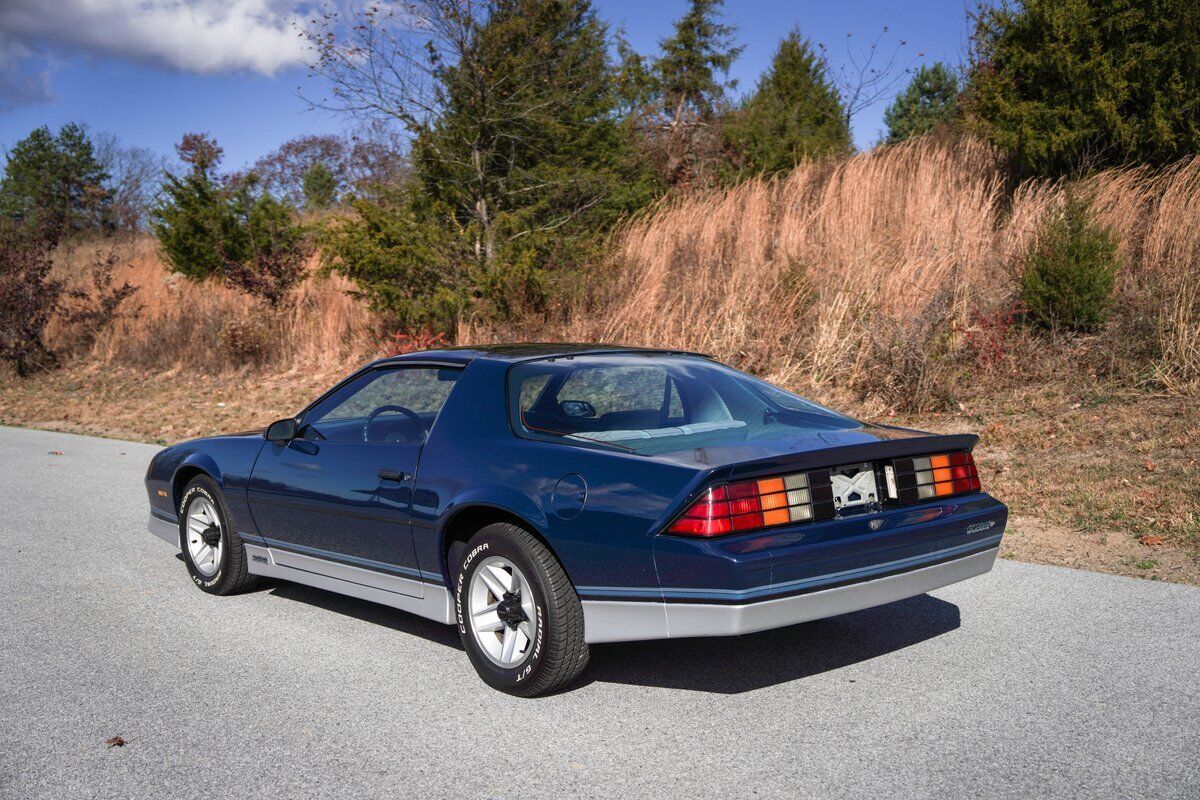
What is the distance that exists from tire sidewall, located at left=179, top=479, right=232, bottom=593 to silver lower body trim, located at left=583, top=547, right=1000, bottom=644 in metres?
2.78

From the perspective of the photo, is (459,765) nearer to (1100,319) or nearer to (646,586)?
(646,586)

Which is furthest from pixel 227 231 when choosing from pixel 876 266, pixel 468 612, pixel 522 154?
pixel 468 612

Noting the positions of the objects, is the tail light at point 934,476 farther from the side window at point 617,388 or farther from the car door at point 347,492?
the car door at point 347,492

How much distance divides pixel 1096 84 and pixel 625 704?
13.1 m

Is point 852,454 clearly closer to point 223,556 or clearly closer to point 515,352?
point 515,352

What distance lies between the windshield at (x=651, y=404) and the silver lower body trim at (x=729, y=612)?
734mm

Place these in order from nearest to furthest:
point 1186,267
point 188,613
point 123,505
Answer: point 188,613 → point 123,505 → point 1186,267

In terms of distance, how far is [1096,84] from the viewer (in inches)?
555

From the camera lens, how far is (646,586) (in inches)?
151

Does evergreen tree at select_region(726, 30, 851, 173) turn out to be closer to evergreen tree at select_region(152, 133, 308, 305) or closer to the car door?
evergreen tree at select_region(152, 133, 308, 305)

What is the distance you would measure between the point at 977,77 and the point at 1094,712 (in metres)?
14.9

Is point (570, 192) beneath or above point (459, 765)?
above

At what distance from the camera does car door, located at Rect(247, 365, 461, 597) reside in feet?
15.7

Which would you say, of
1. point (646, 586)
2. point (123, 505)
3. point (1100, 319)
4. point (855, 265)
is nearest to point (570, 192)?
point (855, 265)
